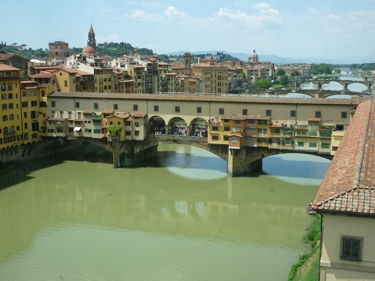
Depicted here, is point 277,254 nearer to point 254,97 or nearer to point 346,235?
point 346,235

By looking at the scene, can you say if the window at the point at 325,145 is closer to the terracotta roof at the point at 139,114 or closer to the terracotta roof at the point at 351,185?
the terracotta roof at the point at 139,114

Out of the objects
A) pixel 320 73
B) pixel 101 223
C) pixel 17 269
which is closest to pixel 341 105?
pixel 101 223

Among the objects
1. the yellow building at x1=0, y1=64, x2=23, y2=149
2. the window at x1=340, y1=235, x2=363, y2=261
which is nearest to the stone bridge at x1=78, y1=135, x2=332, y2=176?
the yellow building at x1=0, y1=64, x2=23, y2=149

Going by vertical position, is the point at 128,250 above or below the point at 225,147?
below

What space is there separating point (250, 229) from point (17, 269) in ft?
28.8

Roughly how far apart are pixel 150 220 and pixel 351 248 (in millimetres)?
12776

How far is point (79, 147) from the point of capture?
1379 inches

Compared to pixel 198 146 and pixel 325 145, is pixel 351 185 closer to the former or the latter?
pixel 325 145

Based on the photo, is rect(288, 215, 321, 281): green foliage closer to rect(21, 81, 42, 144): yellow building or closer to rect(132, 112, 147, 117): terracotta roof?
rect(132, 112, 147, 117): terracotta roof

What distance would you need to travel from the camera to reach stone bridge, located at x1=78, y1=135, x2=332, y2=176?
2589 cm

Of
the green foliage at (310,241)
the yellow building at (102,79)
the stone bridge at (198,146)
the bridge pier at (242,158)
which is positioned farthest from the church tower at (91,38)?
the green foliage at (310,241)

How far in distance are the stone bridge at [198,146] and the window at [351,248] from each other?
688 inches

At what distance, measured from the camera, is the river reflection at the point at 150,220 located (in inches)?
581

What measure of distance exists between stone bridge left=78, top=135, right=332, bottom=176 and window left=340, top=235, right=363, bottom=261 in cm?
1748
